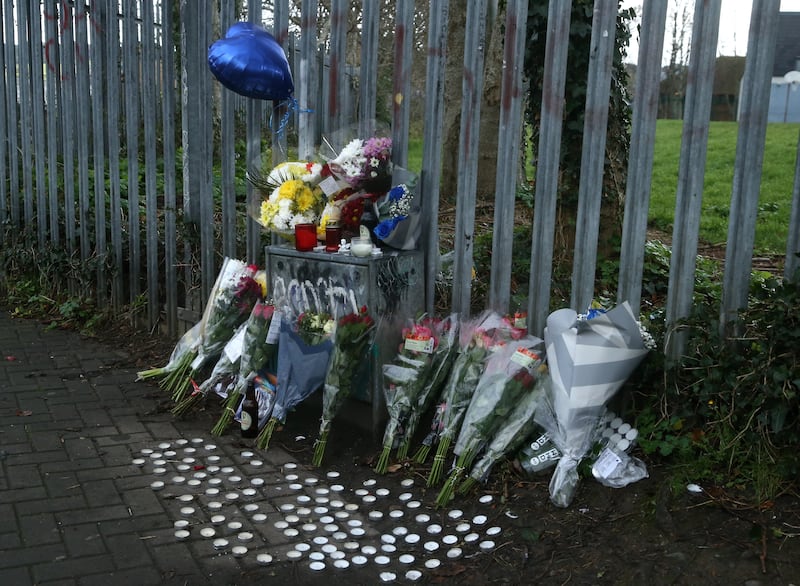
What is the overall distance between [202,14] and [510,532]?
431 centimetres

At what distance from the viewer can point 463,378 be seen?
4.03 meters

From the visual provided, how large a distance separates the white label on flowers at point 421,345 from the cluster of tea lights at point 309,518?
698 millimetres

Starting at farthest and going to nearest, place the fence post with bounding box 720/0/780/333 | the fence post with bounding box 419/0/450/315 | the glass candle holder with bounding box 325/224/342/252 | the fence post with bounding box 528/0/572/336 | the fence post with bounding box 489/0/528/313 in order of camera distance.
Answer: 1. the glass candle holder with bounding box 325/224/342/252
2. the fence post with bounding box 419/0/450/315
3. the fence post with bounding box 489/0/528/313
4. the fence post with bounding box 528/0/572/336
5. the fence post with bounding box 720/0/780/333

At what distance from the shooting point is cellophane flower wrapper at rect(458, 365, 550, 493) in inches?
149

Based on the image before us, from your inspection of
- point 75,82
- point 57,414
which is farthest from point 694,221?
point 75,82

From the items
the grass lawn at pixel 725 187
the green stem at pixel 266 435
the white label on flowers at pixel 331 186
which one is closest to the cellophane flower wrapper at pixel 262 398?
the green stem at pixel 266 435

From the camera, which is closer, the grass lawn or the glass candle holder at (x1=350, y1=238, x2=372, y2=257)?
the glass candle holder at (x1=350, y1=238, x2=372, y2=257)

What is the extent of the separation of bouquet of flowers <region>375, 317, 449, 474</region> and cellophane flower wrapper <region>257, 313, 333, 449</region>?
376mm

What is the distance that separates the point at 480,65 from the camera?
14.1 ft

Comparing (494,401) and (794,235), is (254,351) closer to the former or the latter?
(494,401)

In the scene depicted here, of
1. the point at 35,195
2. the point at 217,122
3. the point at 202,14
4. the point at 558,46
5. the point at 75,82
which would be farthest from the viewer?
the point at 217,122

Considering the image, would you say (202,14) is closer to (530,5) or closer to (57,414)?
(530,5)

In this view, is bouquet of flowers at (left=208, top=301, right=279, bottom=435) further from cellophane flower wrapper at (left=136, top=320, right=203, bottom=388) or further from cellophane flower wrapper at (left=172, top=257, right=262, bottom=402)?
cellophane flower wrapper at (left=136, top=320, right=203, bottom=388)

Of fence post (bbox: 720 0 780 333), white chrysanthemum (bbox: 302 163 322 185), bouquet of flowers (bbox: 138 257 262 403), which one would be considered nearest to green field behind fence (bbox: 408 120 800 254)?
fence post (bbox: 720 0 780 333)
